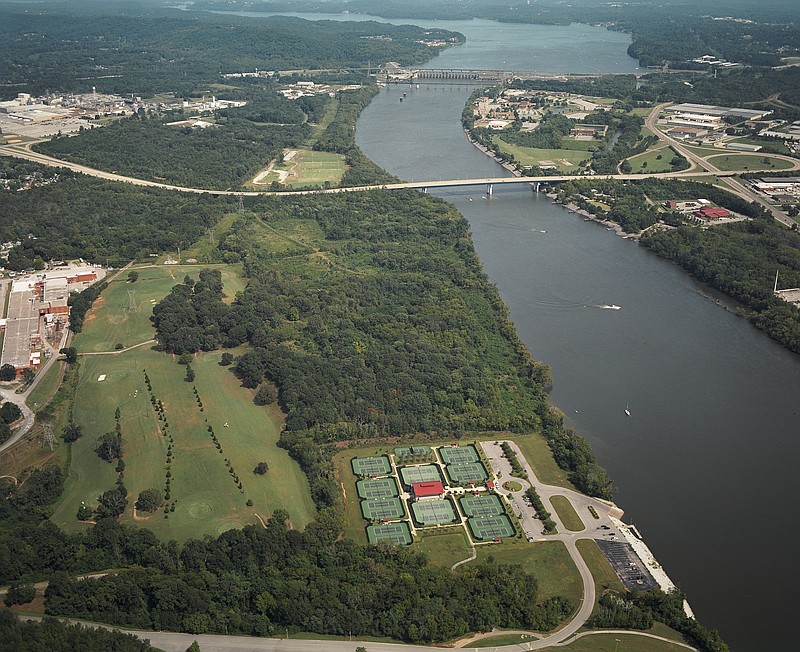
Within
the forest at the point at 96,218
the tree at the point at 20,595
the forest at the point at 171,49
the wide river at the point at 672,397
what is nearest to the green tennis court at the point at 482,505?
the wide river at the point at 672,397

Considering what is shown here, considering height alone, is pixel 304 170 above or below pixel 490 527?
above

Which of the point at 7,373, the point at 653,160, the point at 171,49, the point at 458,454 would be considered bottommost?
the point at 458,454

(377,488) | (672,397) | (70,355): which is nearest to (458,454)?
(377,488)

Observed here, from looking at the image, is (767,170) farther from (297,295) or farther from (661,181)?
(297,295)

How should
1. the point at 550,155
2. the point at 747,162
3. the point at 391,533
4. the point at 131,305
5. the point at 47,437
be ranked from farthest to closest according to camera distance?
the point at 550,155, the point at 747,162, the point at 131,305, the point at 47,437, the point at 391,533

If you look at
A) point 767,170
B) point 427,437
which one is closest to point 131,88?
point 767,170

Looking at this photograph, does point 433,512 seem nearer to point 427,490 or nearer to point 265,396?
point 427,490
